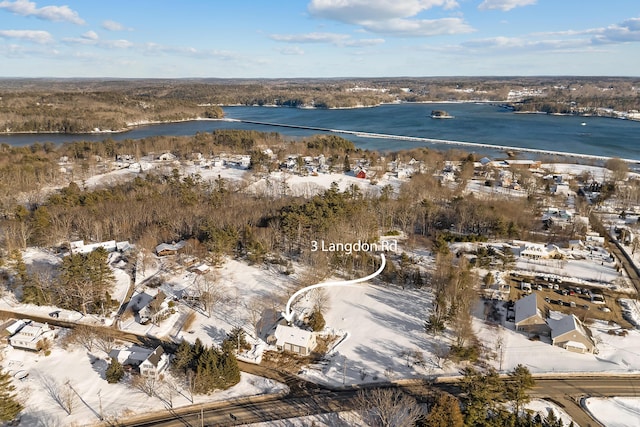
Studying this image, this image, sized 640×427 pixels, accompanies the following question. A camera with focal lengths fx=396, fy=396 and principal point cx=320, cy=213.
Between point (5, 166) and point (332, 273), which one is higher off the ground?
point (5, 166)

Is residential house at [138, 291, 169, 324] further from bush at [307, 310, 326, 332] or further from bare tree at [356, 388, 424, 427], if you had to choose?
bare tree at [356, 388, 424, 427]

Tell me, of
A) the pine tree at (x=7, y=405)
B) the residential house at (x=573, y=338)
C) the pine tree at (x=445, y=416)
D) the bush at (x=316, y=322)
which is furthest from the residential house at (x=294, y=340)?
the residential house at (x=573, y=338)

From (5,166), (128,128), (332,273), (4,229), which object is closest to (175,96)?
(128,128)

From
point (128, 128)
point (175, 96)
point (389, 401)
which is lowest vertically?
point (389, 401)

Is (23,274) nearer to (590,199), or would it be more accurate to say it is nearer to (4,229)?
(4,229)

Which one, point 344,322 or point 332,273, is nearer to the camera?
point 344,322

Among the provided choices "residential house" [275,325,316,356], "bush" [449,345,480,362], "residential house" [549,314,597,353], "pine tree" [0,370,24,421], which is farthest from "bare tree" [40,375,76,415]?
"residential house" [549,314,597,353]

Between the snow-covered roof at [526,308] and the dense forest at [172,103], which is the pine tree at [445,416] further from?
the dense forest at [172,103]
